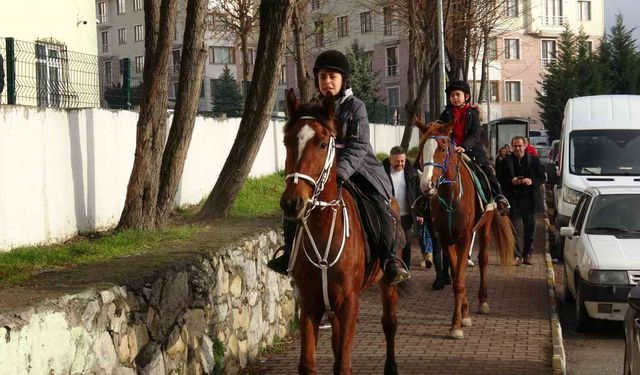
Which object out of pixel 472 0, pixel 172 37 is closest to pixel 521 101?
pixel 472 0

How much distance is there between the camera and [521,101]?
92938 mm

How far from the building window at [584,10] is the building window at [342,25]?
24942 millimetres

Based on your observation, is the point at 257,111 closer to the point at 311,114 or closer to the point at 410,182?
the point at 410,182

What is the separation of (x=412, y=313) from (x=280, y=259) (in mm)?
Answer: 5952

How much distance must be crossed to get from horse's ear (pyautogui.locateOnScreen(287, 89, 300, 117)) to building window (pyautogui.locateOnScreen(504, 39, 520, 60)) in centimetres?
8267

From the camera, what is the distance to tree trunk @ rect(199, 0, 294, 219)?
13.8 meters

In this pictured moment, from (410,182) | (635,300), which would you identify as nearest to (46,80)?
(410,182)

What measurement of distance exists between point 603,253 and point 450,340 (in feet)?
7.67

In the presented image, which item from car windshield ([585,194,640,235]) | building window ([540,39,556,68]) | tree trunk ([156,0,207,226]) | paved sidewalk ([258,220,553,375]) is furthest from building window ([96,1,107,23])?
car windshield ([585,194,640,235])

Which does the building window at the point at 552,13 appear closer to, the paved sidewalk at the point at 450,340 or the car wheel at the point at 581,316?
the paved sidewalk at the point at 450,340

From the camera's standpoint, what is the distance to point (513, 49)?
90.9 m

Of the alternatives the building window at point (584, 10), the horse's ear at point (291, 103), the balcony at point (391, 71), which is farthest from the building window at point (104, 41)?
the horse's ear at point (291, 103)

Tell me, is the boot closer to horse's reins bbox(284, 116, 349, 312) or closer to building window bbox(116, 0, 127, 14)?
horse's reins bbox(284, 116, 349, 312)

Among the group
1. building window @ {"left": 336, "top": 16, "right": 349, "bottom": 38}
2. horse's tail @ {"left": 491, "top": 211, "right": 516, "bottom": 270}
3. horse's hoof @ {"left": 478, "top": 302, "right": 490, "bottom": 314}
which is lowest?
horse's hoof @ {"left": 478, "top": 302, "right": 490, "bottom": 314}
